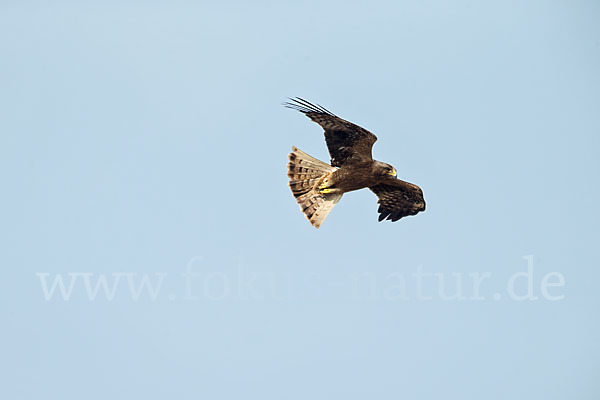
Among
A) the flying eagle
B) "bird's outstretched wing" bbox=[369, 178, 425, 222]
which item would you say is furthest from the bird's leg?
"bird's outstretched wing" bbox=[369, 178, 425, 222]

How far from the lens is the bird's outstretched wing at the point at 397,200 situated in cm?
1758

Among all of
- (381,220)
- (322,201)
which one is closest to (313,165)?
(322,201)

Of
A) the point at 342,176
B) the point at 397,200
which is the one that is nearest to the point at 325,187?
the point at 342,176

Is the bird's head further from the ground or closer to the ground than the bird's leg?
further from the ground

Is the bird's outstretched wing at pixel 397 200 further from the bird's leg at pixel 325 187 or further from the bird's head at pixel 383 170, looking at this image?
the bird's leg at pixel 325 187

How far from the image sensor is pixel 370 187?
17469 mm

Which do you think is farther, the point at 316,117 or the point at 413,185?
the point at 413,185

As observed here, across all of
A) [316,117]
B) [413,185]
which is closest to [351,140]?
[316,117]

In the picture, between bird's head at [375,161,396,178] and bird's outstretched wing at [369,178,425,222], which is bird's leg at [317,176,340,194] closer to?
bird's head at [375,161,396,178]

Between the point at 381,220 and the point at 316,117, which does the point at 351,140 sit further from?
the point at 381,220

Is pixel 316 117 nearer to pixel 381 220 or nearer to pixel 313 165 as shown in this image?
pixel 313 165

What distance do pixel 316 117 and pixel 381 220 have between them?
291cm

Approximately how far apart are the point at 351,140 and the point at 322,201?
4.83 ft

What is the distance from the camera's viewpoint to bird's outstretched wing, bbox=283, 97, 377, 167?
1582 cm
